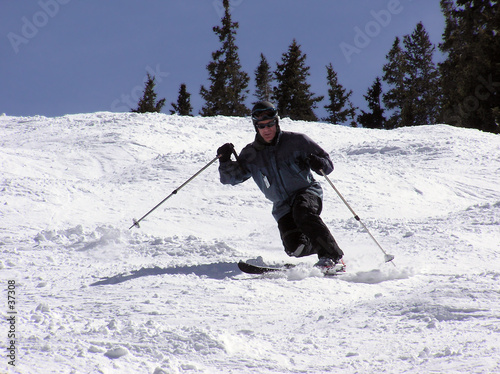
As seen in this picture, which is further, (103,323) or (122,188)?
(122,188)

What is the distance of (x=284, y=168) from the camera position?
5000mm

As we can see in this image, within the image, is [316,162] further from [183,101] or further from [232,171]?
[183,101]

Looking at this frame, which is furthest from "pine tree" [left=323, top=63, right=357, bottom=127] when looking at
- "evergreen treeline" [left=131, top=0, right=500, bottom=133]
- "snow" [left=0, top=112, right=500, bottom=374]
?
"snow" [left=0, top=112, right=500, bottom=374]

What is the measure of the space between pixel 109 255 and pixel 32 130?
41.7ft

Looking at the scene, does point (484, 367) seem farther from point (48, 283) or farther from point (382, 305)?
point (48, 283)

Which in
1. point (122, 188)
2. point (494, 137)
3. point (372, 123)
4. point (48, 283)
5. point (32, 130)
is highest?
point (372, 123)

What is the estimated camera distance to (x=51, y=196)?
26.3ft

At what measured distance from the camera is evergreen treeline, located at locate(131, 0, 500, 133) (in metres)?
25.5

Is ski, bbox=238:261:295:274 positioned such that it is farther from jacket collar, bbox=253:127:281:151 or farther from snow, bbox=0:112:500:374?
jacket collar, bbox=253:127:281:151

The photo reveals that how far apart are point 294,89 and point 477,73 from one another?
13.1 metres

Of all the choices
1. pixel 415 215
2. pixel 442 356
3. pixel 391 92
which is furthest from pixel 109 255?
pixel 391 92

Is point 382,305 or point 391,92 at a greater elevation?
point 391,92

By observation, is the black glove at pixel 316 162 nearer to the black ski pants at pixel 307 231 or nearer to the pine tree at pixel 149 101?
the black ski pants at pixel 307 231

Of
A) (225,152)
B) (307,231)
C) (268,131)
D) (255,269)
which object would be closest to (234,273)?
(255,269)
